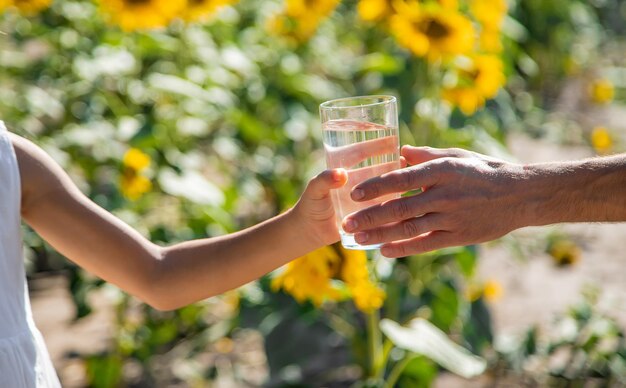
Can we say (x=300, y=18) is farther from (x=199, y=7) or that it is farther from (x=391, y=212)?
(x=391, y=212)

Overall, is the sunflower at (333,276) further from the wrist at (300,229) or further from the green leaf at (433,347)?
the wrist at (300,229)

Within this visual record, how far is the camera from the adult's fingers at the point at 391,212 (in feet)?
4.73

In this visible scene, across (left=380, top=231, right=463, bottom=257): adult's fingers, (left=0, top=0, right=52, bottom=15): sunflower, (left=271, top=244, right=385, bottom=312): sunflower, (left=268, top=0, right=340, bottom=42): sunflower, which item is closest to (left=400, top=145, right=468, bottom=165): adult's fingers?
(left=380, top=231, right=463, bottom=257): adult's fingers

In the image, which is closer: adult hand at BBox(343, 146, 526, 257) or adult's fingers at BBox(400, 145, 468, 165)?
adult hand at BBox(343, 146, 526, 257)

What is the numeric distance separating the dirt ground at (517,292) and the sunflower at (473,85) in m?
0.73

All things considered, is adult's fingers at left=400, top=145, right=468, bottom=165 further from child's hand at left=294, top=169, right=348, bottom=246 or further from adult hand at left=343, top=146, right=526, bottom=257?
child's hand at left=294, top=169, right=348, bottom=246

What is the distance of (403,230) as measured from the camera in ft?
4.83

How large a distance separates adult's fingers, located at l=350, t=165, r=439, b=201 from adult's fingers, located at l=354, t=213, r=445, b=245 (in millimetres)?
52

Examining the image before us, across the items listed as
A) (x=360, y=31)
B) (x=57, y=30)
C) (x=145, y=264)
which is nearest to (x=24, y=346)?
(x=145, y=264)

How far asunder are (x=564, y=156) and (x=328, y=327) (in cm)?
291

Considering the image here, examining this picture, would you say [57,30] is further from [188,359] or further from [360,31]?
[360,31]

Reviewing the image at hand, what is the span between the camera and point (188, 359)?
3404mm

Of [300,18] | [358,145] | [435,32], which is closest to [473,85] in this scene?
[435,32]

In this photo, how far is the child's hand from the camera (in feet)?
4.89
